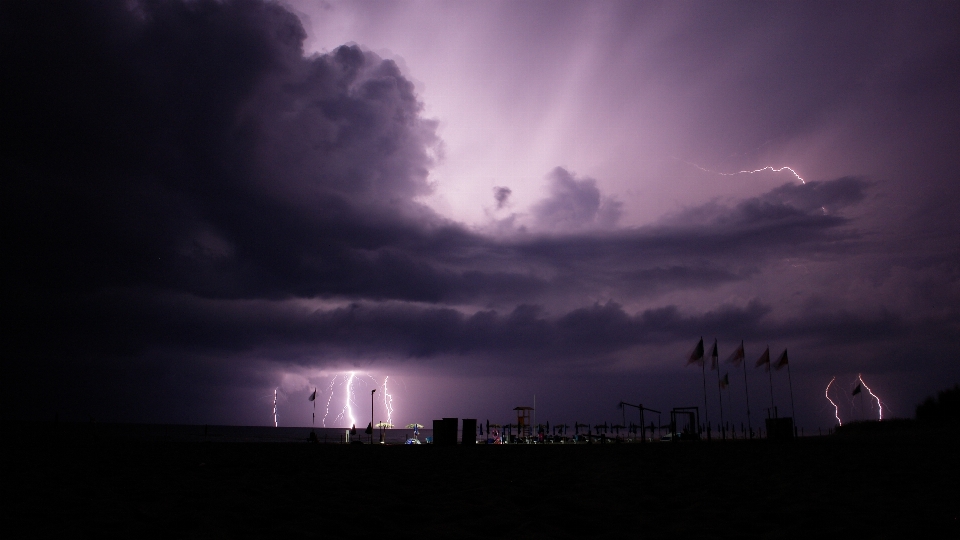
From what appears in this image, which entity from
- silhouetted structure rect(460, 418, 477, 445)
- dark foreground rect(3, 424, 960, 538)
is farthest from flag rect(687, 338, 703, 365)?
dark foreground rect(3, 424, 960, 538)

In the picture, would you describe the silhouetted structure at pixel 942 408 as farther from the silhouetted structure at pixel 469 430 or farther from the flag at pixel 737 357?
the silhouetted structure at pixel 469 430

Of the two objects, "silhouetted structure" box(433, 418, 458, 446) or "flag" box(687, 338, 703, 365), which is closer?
"silhouetted structure" box(433, 418, 458, 446)

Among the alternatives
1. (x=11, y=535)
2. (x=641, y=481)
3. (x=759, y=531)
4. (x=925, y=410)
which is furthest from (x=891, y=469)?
(x=925, y=410)

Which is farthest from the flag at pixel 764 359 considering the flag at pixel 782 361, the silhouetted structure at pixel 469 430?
the silhouetted structure at pixel 469 430

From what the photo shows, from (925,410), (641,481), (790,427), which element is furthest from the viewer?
(925,410)

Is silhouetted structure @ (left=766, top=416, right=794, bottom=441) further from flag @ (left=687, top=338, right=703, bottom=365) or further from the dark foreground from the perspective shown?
the dark foreground

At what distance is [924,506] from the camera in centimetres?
646

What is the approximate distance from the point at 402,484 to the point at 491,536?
174 inches

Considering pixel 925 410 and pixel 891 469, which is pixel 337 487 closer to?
pixel 891 469

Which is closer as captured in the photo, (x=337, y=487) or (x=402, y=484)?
(x=337, y=487)

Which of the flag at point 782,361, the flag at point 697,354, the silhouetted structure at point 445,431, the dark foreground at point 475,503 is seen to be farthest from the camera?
the flag at point 782,361

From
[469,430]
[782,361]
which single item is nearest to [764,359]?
[782,361]

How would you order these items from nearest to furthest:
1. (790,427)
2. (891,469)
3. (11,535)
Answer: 1. (11,535)
2. (891,469)
3. (790,427)

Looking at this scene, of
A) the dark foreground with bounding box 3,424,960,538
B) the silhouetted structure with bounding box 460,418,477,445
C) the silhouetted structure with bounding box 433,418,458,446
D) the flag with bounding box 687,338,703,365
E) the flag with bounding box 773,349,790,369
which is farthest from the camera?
the flag with bounding box 773,349,790,369
